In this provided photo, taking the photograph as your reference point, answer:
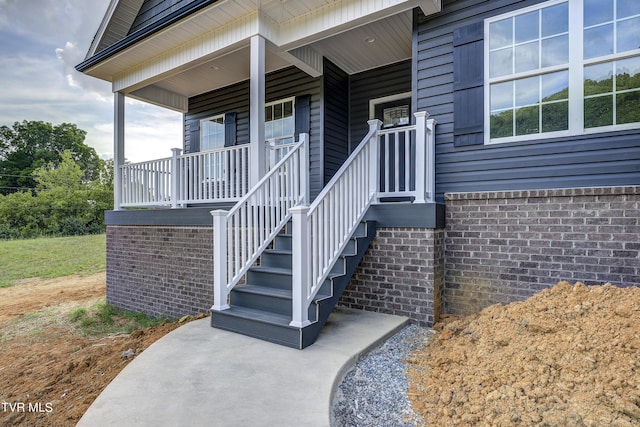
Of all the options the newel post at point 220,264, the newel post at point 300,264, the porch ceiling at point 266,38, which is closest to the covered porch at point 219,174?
the newel post at point 220,264

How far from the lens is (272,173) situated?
162 inches

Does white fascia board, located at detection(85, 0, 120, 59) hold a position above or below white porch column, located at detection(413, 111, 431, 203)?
above

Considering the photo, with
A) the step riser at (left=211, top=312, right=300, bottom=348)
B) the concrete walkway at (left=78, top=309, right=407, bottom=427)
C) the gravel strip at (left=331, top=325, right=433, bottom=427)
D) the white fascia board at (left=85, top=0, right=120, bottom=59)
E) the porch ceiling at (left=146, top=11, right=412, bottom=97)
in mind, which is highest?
the white fascia board at (left=85, top=0, right=120, bottom=59)

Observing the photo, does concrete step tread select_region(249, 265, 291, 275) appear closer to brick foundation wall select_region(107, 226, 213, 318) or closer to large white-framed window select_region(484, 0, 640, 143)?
brick foundation wall select_region(107, 226, 213, 318)

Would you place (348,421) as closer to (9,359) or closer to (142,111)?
(9,359)

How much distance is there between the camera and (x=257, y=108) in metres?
4.87

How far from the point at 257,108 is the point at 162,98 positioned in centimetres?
404

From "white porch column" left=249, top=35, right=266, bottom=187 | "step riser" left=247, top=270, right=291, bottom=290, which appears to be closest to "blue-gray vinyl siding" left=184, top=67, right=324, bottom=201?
"white porch column" left=249, top=35, right=266, bottom=187

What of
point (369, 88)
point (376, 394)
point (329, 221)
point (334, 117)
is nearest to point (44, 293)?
point (334, 117)

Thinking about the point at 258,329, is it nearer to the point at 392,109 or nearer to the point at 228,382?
the point at 228,382

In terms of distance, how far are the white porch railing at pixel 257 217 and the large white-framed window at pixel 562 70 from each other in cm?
235

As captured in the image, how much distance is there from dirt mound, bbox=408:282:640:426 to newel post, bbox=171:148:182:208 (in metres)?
4.43

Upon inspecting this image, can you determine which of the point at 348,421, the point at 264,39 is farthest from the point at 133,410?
the point at 264,39

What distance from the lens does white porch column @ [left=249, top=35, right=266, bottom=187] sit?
4.81 m
